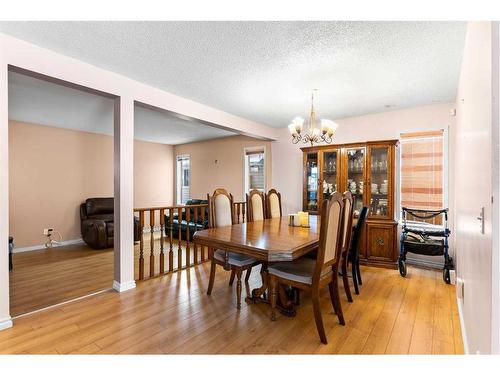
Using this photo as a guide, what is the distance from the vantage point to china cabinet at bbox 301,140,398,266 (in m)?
3.70

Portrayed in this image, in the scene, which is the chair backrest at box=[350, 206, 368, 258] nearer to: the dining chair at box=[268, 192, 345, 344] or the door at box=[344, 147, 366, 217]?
the dining chair at box=[268, 192, 345, 344]

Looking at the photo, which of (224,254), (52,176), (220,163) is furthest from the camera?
(220,163)

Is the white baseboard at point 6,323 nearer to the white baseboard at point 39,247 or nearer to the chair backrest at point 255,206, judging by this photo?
the chair backrest at point 255,206

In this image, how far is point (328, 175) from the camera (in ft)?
14.3

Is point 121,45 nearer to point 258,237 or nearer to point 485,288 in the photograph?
point 258,237

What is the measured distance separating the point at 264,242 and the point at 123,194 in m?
1.72

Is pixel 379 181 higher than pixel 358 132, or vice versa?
pixel 358 132

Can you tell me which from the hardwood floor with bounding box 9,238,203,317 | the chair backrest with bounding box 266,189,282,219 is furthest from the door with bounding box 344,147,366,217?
the hardwood floor with bounding box 9,238,203,317

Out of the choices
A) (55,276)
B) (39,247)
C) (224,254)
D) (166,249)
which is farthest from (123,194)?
(39,247)

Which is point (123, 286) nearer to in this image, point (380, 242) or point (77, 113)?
point (77, 113)

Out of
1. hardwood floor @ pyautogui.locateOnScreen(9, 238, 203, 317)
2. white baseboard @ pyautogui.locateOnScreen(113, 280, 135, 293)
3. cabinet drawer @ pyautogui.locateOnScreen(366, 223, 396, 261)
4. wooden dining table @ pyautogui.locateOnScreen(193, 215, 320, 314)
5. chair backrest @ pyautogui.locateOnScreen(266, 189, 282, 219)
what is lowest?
hardwood floor @ pyautogui.locateOnScreen(9, 238, 203, 317)

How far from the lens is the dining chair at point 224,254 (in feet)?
8.22

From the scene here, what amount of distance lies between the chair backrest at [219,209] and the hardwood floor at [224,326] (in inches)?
30.4

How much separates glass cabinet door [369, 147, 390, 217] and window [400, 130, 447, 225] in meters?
0.44
